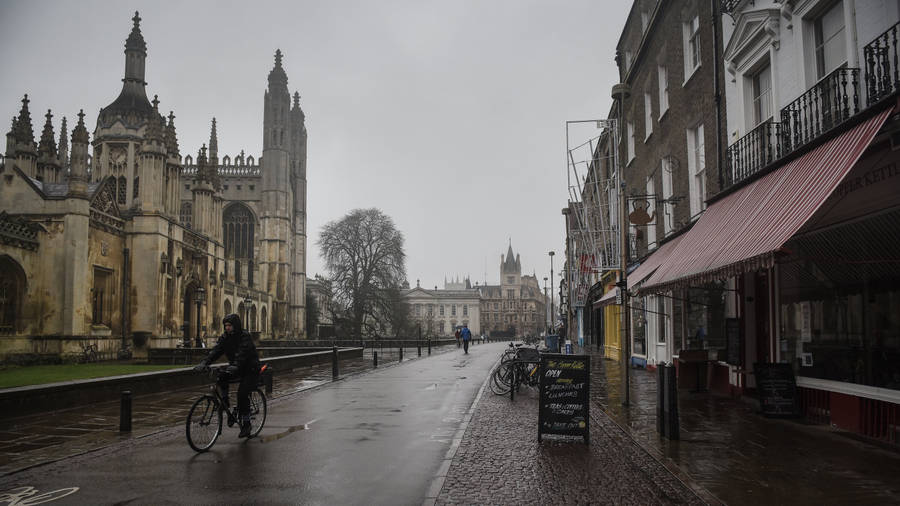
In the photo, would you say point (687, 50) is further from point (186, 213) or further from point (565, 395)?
point (186, 213)

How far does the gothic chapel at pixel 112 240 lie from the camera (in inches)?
992

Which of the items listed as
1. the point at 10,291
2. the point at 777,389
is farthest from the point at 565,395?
the point at 10,291

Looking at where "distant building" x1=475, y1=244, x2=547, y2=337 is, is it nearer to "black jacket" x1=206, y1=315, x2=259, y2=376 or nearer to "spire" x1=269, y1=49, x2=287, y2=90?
"spire" x1=269, y1=49, x2=287, y2=90

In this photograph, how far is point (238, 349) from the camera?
908 centimetres

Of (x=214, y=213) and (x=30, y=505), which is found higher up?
(x=214, y=213)

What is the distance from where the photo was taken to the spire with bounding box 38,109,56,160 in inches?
1208

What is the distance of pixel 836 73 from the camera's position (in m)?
8.61

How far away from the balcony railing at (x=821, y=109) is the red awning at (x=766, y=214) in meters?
0.51

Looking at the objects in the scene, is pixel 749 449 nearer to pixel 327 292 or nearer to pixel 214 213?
pixel 214 213

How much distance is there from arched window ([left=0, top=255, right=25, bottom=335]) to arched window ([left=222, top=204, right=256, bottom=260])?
46.6 meters

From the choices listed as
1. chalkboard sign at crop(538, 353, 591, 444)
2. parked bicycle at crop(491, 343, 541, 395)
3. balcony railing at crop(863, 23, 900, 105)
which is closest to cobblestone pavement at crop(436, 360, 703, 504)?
chalkboard sign at crop(538, 353, 591, 444)

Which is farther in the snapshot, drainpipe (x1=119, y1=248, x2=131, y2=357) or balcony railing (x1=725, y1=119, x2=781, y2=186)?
drainpipe (x1=119, y1=248, x2=131, y2=357)

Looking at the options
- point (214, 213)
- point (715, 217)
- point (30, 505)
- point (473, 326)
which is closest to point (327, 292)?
point (214, 213)

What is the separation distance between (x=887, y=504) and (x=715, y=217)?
279 inches
